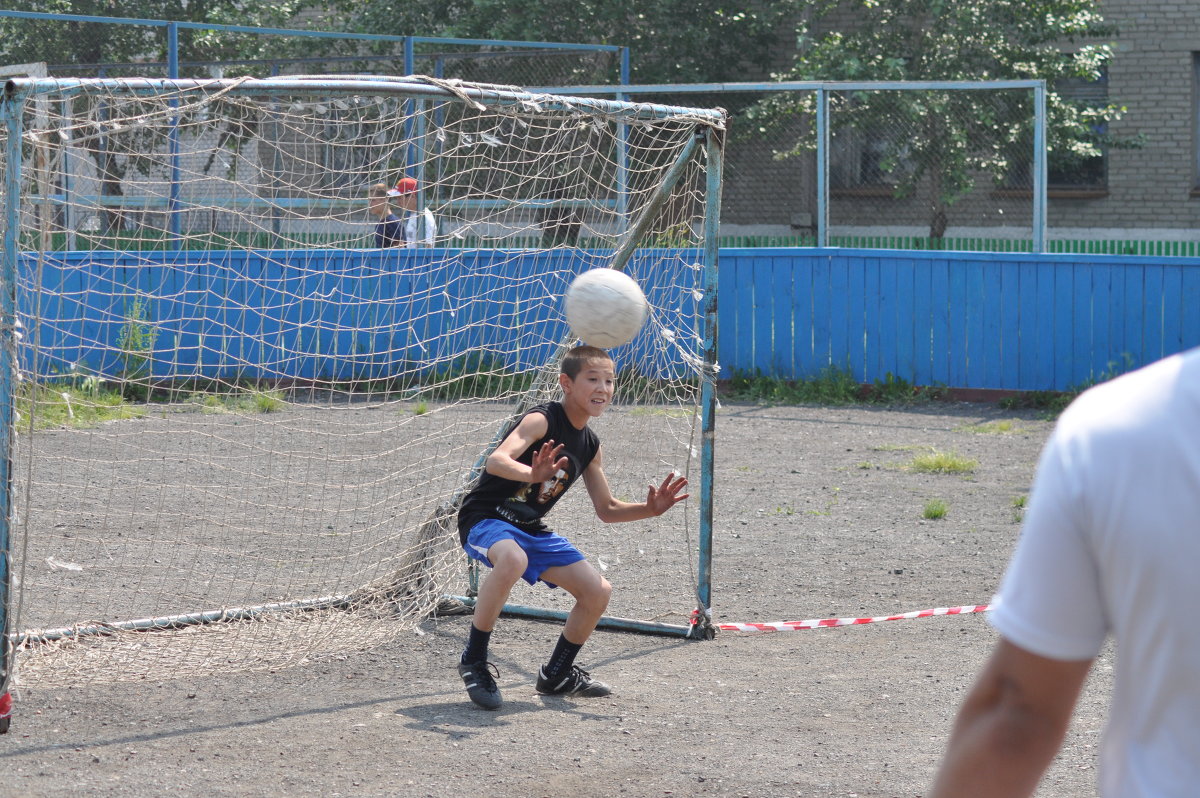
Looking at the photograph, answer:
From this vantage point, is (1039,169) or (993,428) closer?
(993,428)

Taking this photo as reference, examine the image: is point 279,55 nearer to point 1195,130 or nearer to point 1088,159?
point 1088,159

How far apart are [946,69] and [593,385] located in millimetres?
13673

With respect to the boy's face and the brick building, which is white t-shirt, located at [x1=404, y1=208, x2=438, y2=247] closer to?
the boy's face

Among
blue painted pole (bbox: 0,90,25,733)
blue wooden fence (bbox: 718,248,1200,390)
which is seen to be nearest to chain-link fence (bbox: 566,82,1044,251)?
blue wooden fence (bbox: 718,248,1200,390)

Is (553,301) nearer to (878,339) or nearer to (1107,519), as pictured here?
(878,339)

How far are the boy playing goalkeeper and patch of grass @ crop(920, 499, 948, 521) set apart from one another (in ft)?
11.3

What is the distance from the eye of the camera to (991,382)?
40.0 feet

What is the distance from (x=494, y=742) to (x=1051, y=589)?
9.97 ft

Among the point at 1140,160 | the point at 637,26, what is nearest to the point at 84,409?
the point at 637,26

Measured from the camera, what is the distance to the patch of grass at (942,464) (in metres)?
9.23

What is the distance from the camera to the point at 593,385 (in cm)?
462

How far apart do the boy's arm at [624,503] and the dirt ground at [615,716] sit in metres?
0.63

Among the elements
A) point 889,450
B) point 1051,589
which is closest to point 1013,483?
point 889,450

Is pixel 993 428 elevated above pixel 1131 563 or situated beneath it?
situated beneath
